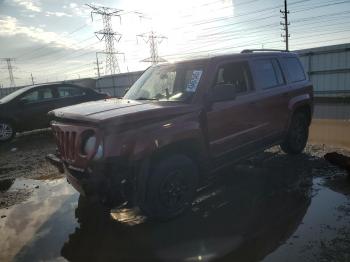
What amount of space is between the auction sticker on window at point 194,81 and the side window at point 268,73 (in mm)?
1296

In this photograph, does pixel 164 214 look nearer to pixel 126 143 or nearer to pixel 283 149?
pixel 126 143

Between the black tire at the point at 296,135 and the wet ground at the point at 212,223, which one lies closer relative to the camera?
the wet ground at the point at 212,223

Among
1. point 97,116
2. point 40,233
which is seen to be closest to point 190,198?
point 97,116

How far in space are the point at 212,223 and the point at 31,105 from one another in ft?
29.4

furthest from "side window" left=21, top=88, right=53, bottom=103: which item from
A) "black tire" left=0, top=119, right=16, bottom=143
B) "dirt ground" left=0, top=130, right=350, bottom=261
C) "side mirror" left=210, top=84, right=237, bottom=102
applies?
"side mirror" left=210, top=84, right=237, bottom=102

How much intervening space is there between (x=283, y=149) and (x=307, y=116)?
0.86m

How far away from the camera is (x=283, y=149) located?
7461 mm

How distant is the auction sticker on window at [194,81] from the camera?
16.2 ft

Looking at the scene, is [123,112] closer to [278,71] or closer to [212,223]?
[212,223]

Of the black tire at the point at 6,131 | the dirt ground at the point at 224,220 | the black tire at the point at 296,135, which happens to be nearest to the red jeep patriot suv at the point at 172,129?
the dirt ground at the point at 224,220

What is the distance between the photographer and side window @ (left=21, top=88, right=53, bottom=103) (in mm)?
11620

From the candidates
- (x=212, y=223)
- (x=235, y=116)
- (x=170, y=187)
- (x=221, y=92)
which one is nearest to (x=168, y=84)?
(x=221, y=92)

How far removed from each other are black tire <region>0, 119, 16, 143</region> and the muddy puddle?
5.73m

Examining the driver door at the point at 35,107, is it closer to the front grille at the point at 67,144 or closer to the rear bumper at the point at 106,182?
the front grille at the point at 67,144
